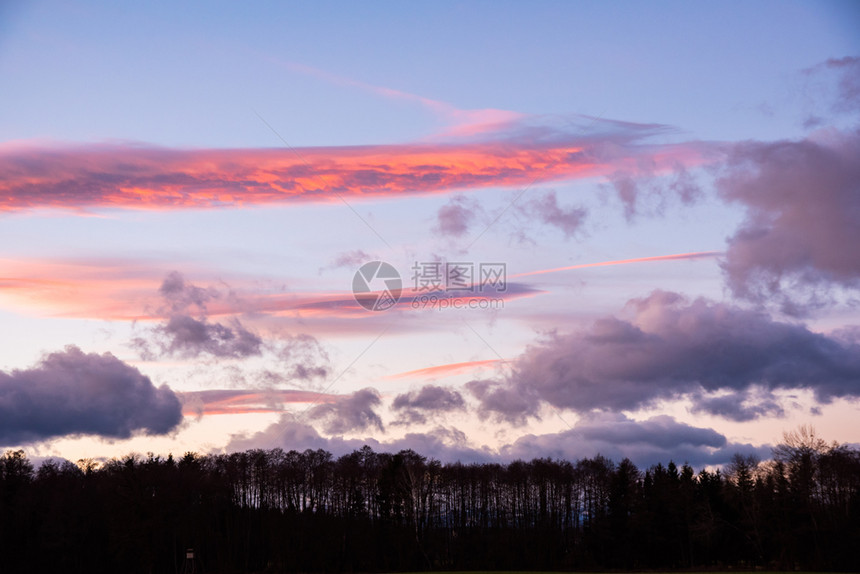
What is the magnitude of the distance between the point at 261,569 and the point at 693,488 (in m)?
65.8

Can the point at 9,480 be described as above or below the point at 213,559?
above

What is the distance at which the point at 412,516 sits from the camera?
135 meters

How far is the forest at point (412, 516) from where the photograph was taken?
10931 centimetres

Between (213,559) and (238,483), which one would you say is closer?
(213,559)

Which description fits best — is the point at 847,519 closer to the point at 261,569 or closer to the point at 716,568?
the point at 716,568

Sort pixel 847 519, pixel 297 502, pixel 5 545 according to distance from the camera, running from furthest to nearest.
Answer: pixel 297 502 → pixel 5 545 → pixel 847 519

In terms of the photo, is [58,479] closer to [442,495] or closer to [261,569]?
[261,569]

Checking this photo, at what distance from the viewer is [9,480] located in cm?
11919

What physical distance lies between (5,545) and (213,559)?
2840 centimetres

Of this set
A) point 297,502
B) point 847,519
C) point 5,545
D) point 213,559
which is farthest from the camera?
point 297,502

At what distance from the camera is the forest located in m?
109

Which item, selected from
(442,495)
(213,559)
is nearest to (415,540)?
(442,495)

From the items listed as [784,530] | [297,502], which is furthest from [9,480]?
[784,530]

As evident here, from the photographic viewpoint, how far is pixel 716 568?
109062 millimetres
